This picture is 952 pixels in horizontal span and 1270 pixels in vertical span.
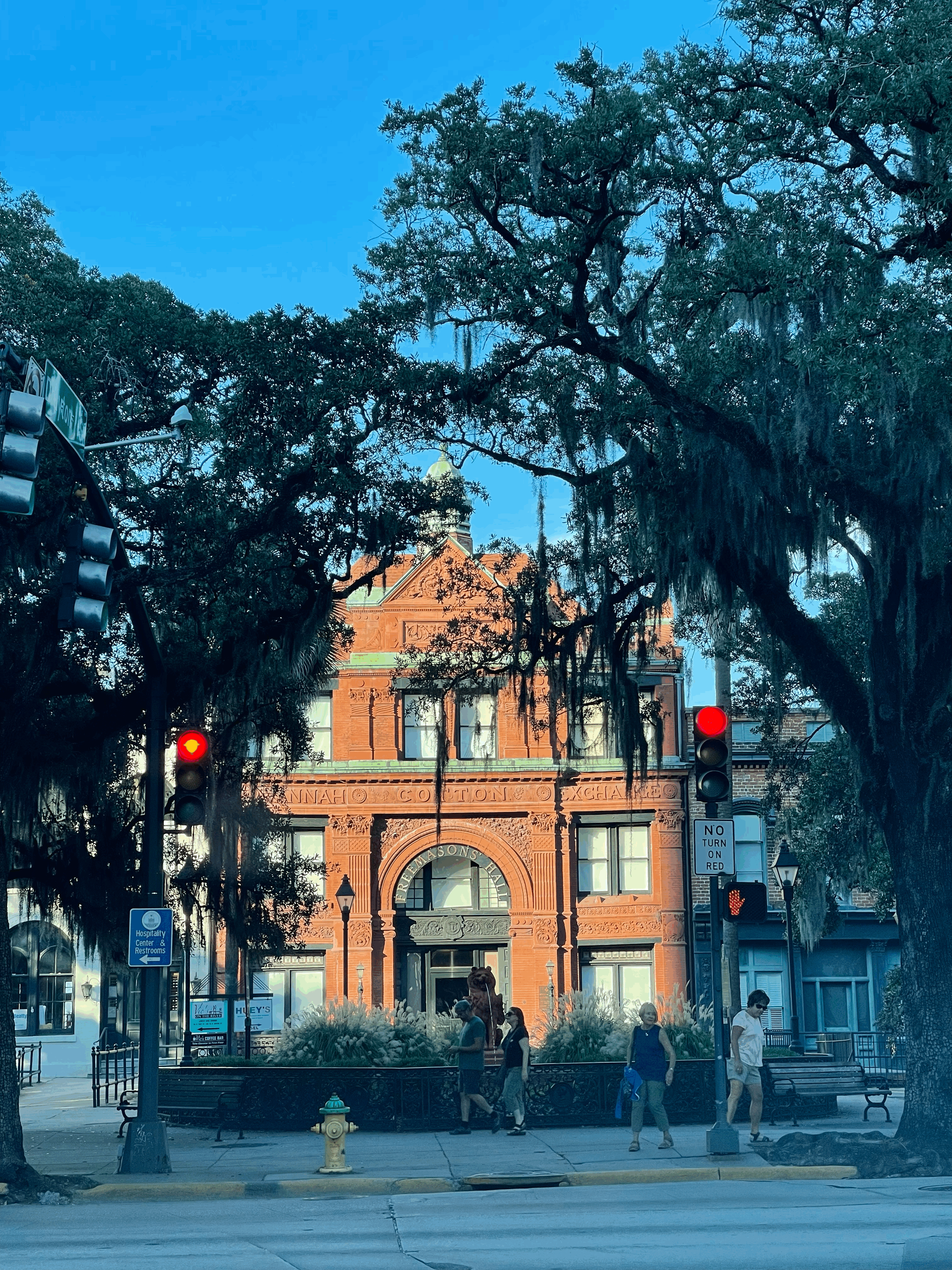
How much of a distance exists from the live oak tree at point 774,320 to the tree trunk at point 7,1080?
26.6ft

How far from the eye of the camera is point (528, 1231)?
37.4 feet

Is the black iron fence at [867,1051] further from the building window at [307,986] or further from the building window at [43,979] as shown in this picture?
the building window at [43,979]

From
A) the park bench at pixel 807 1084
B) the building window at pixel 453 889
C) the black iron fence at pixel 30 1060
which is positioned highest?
the building window at pixel 453 889

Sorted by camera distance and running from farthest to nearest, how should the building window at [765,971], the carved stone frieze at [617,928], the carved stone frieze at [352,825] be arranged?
the building window at [765,971]
the carved stone frieze at [352,825]
the carved stone frieze at [617,928]

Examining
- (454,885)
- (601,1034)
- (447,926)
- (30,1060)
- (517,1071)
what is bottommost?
(30,1060)

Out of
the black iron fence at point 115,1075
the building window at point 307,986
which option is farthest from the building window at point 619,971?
the black iron fence at point 115,1075

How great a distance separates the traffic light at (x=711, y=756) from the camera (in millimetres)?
15742

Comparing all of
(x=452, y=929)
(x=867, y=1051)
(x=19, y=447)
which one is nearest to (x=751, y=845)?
(x=867, y=1051)

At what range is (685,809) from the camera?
42.2 metres

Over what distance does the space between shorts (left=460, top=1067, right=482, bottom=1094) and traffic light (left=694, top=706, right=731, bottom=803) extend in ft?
19.0

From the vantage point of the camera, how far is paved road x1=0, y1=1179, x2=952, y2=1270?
383 inches

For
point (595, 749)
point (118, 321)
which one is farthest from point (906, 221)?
point (595, 749)

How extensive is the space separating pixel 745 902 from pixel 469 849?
2610cm

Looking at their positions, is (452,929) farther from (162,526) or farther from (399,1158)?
(162,526)
